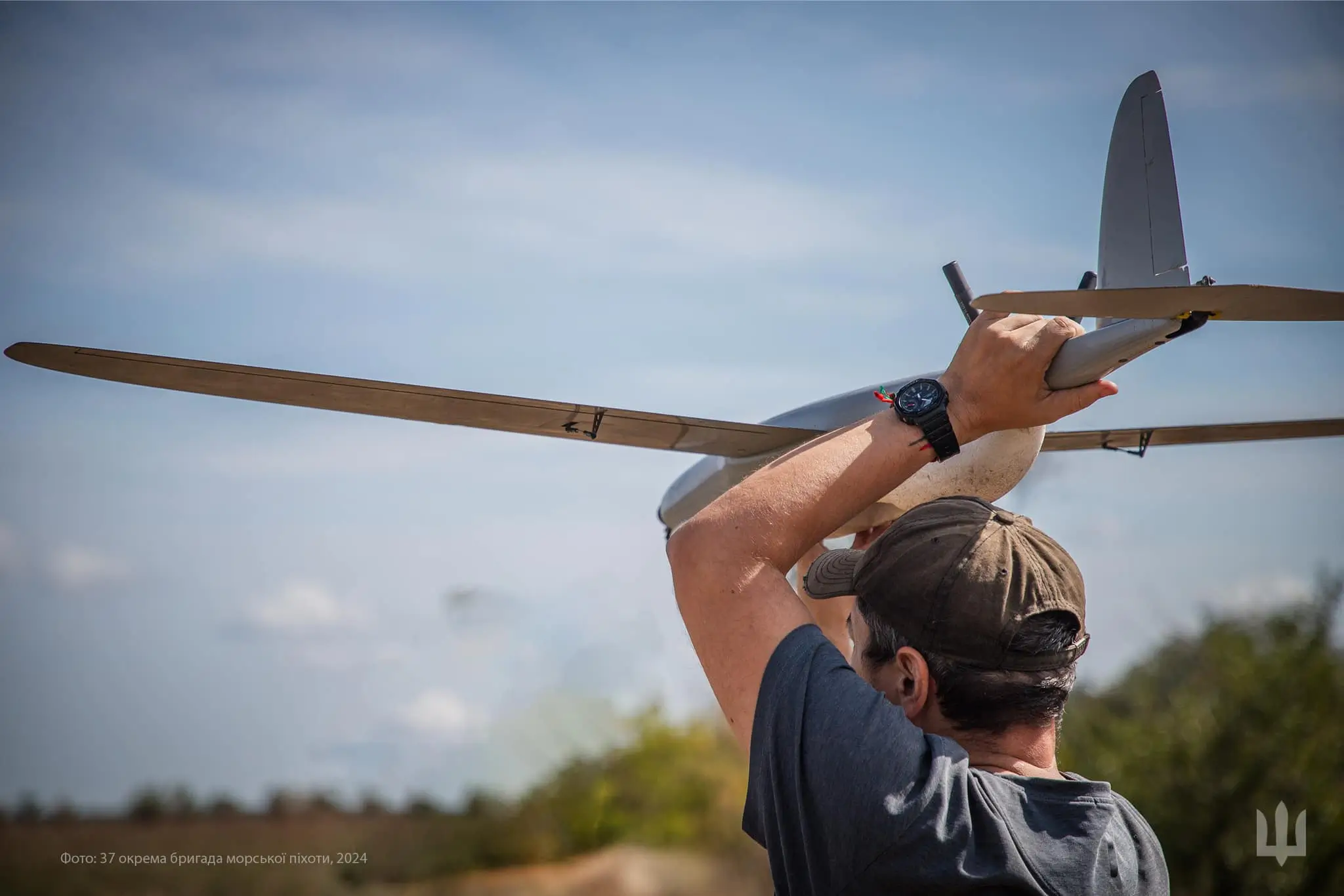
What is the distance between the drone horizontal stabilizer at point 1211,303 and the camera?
2967mm

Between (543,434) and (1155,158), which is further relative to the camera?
(543,434)

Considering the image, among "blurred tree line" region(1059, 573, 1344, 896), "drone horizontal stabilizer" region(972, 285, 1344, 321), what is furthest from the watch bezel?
"blurred tree line" region(1059, 573, 1344, 896)

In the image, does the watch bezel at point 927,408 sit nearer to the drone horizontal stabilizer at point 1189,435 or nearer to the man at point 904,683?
the man at point 904,683

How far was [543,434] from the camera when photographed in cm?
485

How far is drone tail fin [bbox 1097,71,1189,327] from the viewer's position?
13.9 ft

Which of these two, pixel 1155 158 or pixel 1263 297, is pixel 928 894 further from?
pixel 1155 158

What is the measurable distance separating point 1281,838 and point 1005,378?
23.4 m

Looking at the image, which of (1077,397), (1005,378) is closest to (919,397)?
(1005,378)

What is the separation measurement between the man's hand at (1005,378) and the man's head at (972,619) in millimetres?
326

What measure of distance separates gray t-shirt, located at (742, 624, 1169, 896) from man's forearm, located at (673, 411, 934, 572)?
186mm

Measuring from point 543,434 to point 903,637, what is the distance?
126 inches

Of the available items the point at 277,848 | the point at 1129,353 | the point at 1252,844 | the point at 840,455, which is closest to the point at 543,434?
the point at 1129,353

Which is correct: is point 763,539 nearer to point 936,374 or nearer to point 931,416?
point 931,416

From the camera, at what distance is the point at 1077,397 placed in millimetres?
2357
